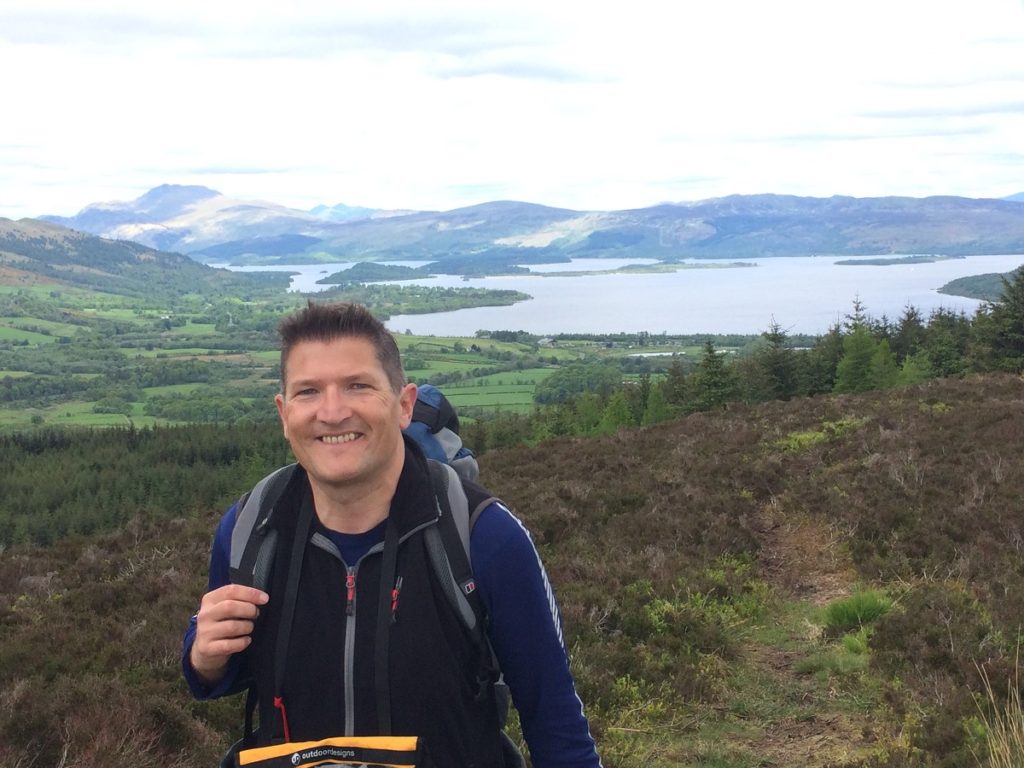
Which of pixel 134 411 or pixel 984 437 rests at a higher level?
pixel 984 437

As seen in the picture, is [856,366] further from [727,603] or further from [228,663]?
[228,663]

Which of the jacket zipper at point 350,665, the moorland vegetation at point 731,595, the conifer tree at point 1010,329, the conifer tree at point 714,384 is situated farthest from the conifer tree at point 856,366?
the jacket zipper at point 350,665

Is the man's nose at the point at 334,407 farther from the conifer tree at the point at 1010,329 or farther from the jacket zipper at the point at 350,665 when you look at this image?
the conifer tree at the point at 1010,329

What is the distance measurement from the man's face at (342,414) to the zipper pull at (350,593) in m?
0.25

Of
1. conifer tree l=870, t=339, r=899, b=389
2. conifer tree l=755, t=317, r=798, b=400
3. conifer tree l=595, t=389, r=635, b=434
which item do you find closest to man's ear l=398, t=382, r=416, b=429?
conifer tree l=755, t=317, r=798, b=400

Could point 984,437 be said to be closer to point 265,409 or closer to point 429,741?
point 429,741

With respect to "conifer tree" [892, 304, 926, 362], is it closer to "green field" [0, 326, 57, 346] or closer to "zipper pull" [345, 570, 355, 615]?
"zipper pull" [345, 570, 355, 615]

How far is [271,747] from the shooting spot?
213 cm

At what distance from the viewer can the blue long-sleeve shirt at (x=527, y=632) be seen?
2170 millimetres

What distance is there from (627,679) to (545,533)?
4411mm

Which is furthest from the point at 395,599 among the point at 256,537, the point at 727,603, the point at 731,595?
the point at 731,595

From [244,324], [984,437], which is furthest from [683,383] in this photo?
[244,324]

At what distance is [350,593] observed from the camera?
2.19 m

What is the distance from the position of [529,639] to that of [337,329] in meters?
1.07
